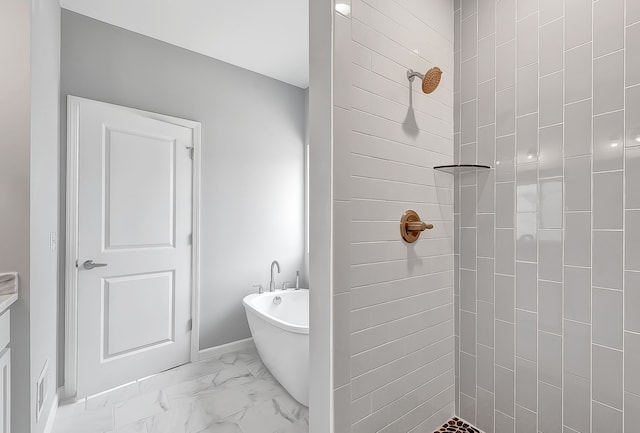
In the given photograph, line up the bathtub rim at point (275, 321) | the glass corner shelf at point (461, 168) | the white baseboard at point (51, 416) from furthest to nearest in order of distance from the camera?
the bathtub rim at point (275, 321)
the white baseboard at point (51, 416)
the glass corner shelf at point (461, 168)

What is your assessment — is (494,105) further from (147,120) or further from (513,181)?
(147,120)

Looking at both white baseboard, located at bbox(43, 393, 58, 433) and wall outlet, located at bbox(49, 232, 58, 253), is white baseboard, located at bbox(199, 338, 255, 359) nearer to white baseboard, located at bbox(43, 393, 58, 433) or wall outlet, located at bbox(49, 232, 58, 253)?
white baseboard, located at bbox(43, 393, 58, 433)

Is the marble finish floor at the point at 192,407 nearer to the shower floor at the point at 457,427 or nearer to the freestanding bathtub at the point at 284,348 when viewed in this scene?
the freestanding bathtub at the point at 284,348

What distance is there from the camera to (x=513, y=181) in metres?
1.34

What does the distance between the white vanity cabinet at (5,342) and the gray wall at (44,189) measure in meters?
0.09

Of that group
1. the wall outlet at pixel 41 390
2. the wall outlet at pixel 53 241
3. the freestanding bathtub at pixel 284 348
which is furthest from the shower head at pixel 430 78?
the wall outlet at pixel 41 390

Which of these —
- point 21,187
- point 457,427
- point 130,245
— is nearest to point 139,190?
point 130,245

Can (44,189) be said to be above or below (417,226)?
above

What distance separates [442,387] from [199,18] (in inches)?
113

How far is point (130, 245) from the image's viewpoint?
7.91 feet

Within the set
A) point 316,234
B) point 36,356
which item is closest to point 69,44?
point 36,356

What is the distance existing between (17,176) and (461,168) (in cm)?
202

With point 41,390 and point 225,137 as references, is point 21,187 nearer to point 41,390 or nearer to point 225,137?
point 41,390

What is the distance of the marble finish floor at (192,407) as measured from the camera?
6.16ft
